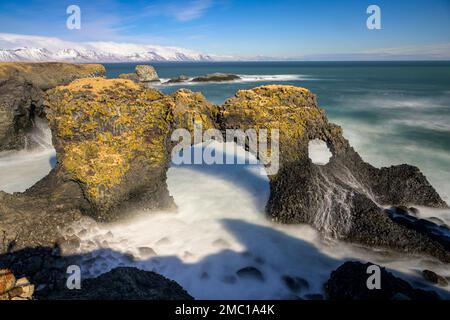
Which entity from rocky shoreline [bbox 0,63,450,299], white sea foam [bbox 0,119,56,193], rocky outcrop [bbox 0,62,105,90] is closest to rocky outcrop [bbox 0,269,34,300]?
rocky shoreline [bbox 0,63,450,299]

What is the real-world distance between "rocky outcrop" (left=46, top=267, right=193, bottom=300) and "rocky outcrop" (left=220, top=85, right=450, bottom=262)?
18.3ft

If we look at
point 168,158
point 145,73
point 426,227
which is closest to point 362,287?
point 426,227

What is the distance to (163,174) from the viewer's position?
37.7 ft

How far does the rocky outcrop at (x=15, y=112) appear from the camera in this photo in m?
20.0

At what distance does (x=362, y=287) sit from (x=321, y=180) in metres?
5.17

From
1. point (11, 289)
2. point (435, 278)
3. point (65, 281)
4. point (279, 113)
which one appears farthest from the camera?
point (279, 113)

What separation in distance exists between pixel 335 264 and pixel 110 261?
6427 mm

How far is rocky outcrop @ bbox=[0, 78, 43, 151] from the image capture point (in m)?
20.0

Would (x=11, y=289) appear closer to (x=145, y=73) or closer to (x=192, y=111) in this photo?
(x=192, y=111)

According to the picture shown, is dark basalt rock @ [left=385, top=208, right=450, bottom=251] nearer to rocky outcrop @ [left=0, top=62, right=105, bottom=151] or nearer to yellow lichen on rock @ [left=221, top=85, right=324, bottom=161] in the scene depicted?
yellow lichen on rock @ [left=221, top=85, right=324, bottom=161]

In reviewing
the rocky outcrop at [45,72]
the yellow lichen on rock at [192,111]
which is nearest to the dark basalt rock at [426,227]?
the yellow lichen on rock at [192,111]

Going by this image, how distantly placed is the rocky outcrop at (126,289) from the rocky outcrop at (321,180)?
18.3 feet

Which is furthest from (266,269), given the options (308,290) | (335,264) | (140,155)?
(140,155)

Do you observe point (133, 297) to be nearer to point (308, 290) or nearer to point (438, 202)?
point (308, 290)
